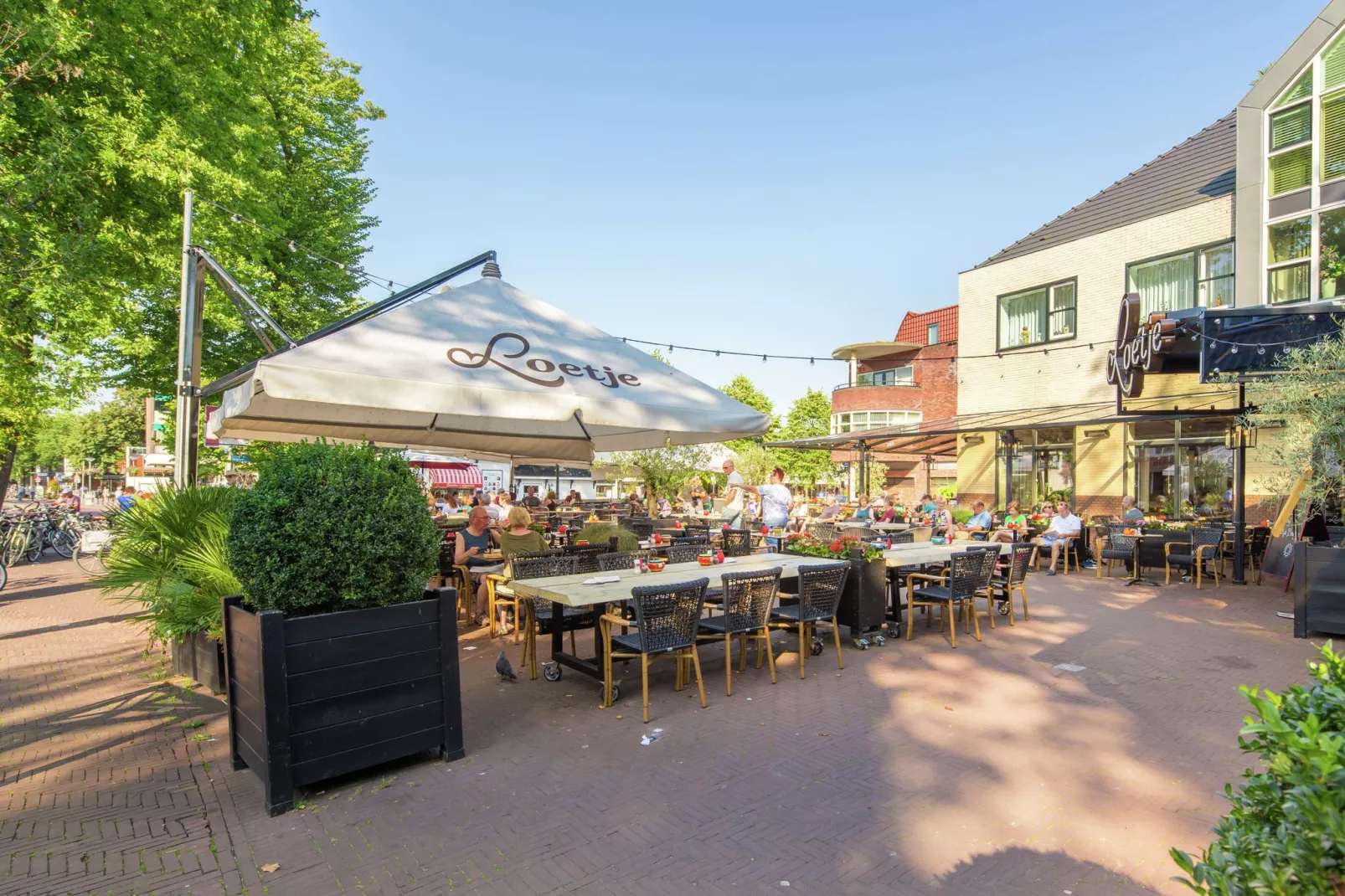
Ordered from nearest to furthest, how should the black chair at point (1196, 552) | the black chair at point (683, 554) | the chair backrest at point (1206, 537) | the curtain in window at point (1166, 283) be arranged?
the black chair at point (683, 554), the black chair at point (1196, 552), the chair backrest at point (1206, 537), the curtain in window at point (1166, 283)

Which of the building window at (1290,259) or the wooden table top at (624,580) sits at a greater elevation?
the building window at (1290,259)

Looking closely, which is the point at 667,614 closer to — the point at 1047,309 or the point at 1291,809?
the point at 1291,809

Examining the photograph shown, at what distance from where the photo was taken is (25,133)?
740 centimetres

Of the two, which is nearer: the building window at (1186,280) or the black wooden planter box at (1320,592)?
the black wooden planter box at (1320,592)

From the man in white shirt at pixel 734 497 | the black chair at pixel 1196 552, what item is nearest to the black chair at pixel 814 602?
the man in white shirt at pixel 734 497

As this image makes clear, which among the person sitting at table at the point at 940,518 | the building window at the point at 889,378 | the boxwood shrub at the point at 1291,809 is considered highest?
the building window at the point at 889,378

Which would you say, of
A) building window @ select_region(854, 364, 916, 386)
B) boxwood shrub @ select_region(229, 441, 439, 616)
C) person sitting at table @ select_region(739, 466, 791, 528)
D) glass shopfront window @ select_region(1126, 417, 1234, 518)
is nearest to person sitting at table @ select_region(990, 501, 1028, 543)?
person sitting at table @ select_region(739, 466, 791, 528)

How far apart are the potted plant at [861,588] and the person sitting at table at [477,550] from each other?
365 cm

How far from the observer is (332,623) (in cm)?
362

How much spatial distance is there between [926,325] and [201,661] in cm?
3605

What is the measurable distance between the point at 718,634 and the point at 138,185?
8231mm

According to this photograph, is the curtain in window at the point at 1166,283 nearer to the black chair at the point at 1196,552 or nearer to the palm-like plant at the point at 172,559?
the black chair at the point at 1196,552

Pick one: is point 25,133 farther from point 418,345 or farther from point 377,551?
point 377,551

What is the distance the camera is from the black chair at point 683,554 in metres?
7.56
